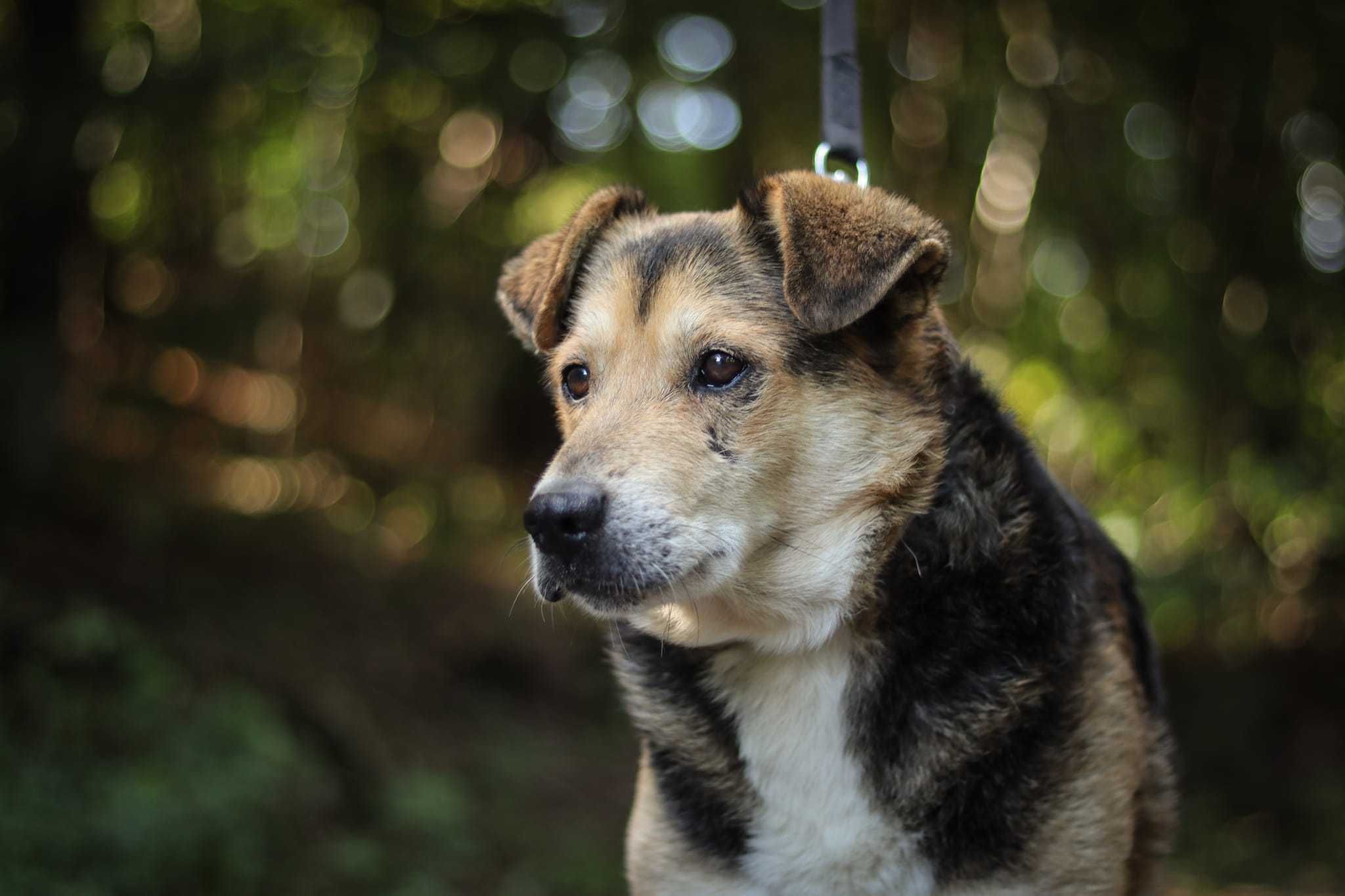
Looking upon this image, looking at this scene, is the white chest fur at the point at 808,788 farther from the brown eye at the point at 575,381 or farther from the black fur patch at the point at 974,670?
the brown eye at the point at 575,381

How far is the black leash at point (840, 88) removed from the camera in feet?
13.0

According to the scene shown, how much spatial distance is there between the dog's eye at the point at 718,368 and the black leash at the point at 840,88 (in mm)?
1038

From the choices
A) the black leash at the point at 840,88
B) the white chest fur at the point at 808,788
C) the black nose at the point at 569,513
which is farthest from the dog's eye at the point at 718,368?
the black leash at the point at 840,88

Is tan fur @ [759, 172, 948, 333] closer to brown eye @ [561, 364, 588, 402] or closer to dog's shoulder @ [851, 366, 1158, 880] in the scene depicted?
dog's shoulder @ [851, 366, 1158, 880]

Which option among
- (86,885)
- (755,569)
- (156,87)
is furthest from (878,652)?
(156,87)

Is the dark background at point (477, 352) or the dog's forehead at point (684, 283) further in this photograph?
the dark background at point (477, 352)

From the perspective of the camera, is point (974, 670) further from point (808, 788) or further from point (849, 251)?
point (849, 251)

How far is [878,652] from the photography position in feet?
10.2

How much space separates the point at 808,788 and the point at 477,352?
5483 mm

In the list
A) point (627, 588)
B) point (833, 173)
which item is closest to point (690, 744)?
point (627, 588)

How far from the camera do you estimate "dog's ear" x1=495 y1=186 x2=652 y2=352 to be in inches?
146

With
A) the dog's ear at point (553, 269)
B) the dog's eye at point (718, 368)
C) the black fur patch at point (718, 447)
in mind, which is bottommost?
the black fur patch at point (718, 447)

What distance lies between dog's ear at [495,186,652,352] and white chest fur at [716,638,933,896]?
1.20 metres

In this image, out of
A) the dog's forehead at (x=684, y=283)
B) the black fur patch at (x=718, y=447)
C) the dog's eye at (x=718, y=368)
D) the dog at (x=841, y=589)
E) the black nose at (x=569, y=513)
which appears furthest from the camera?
the dog's forehead at (x=684, y=283)
